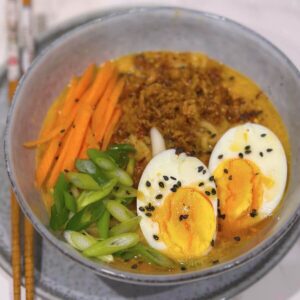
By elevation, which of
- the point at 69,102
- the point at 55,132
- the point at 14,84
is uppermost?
the point at 14,84

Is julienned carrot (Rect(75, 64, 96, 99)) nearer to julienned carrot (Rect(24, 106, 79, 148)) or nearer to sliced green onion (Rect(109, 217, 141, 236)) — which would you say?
julienned carrot (Rect(24, 106, 79, 148))

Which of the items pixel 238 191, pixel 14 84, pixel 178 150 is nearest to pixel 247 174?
pixel 238 191

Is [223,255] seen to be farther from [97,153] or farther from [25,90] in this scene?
[25,90]

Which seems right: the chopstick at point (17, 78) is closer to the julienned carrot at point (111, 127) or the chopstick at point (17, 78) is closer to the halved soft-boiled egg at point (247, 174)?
the julienned carrot at point (111, 127)

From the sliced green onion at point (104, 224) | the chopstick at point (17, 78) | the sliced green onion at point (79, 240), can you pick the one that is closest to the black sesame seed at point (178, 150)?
the sliced green onion at point (104, 224)

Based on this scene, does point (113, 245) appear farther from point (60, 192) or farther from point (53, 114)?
point (53, 114)

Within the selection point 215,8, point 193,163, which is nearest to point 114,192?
point 193,163

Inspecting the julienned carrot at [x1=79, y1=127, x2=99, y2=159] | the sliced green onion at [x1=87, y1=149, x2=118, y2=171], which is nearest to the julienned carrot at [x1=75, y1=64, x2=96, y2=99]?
the julienned carrot at [x1=79, y1=127, x2=99, y2=159]
